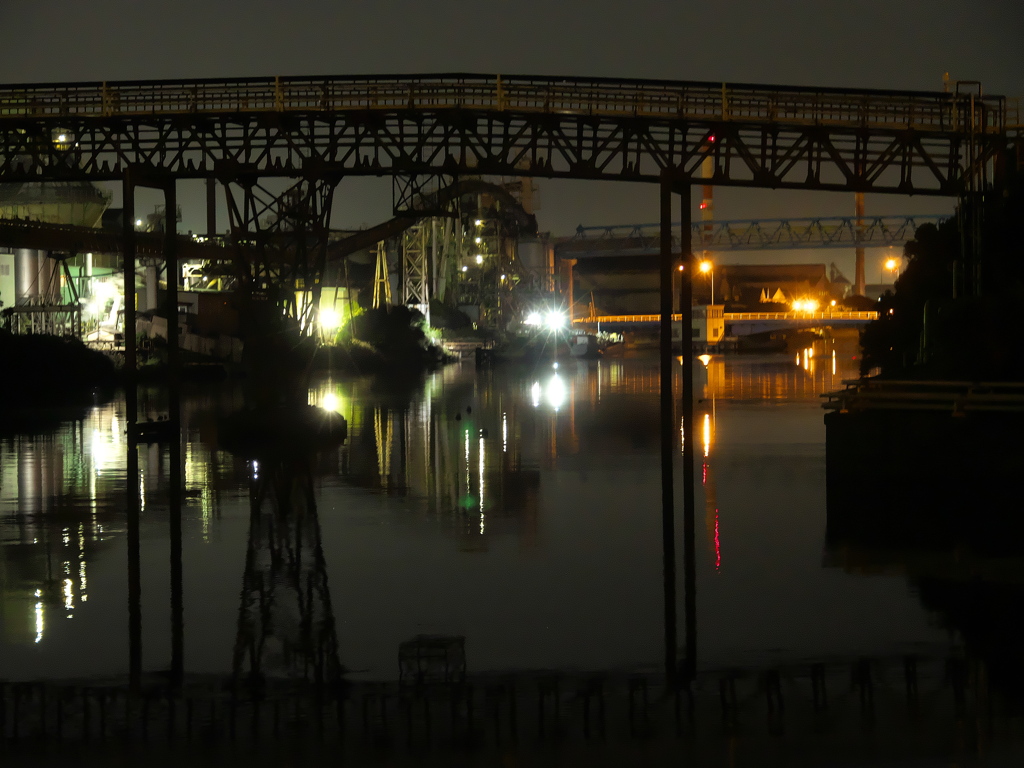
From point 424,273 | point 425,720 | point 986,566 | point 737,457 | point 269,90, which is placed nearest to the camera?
point 425,720

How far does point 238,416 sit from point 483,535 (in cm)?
1481

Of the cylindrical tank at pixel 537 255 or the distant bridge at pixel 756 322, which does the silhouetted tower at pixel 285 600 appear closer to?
the distant bridge at pixel 756 322

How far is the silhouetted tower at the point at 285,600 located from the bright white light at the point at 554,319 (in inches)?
3442

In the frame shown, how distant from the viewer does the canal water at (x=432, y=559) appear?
11.2 meters

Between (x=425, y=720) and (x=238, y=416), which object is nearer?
(x=425, y=720)

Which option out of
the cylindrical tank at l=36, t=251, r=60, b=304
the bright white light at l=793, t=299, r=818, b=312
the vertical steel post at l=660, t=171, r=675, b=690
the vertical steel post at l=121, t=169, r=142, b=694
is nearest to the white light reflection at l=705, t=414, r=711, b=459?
the vertical steel post at l=660, t=171, r=675, b=690

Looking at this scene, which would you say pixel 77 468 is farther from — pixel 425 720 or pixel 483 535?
pixel 425 720

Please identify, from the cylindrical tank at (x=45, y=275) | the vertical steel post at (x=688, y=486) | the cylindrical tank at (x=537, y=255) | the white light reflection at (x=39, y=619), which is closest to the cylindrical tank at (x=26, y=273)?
the cylindrical tank at (x=45, y=275)

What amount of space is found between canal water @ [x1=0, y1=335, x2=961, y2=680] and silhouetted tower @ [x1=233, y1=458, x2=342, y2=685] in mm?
37

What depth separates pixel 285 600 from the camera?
1312cm

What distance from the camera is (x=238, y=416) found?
→ 30.3m

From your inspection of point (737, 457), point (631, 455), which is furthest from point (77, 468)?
point (737, 457)

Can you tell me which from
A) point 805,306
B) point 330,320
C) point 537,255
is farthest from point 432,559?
point 805,306

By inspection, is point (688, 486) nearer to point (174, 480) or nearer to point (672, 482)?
point (672, 482)
